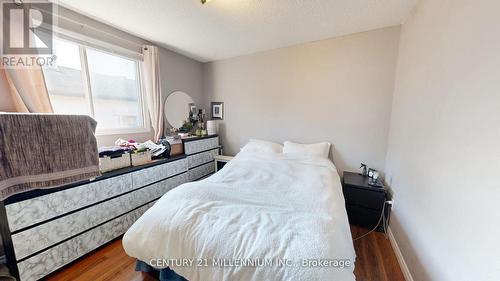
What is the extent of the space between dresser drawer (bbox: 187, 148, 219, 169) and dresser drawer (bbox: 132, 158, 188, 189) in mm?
138

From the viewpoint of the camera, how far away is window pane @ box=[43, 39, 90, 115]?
5.72 feet

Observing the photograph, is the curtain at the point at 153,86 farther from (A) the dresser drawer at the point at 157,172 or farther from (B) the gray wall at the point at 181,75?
(A) the dresser drawer at the point at 157,172

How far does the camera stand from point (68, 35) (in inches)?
70.1

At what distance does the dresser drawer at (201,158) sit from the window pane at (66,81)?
138 cm

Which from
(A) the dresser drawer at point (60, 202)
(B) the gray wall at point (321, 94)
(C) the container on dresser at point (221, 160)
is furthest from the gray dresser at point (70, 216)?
(B) the gray wall at point (321, 94)

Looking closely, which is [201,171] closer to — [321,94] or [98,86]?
[98,86]

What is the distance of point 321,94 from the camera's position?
8.55 ft

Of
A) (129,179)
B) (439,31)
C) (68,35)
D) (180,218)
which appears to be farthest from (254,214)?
(68,35)

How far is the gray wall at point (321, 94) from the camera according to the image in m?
2.27

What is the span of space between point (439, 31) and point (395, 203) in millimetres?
1561

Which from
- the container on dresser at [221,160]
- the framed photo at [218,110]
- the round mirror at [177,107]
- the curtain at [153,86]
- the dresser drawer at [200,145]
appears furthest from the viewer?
the framed photo at [218,110]

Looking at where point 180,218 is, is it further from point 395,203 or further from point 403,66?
point 403,66

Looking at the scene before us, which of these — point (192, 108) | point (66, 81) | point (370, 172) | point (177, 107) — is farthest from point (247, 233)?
point (192, 108)

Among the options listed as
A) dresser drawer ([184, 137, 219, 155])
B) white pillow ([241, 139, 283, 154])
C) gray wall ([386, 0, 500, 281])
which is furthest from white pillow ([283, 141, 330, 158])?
dresser drawer ([184, 137, 219, 155])
